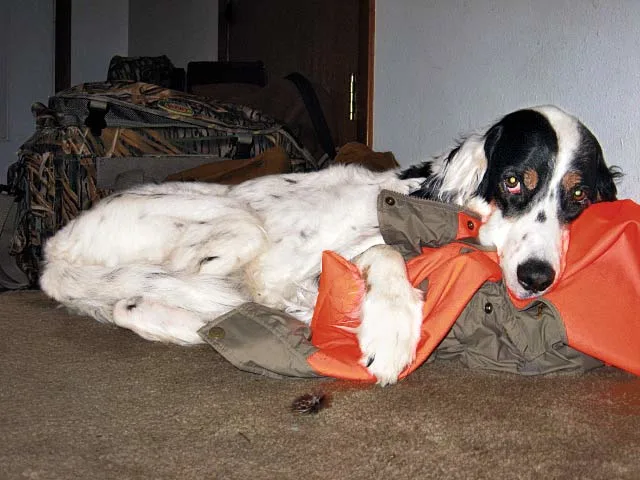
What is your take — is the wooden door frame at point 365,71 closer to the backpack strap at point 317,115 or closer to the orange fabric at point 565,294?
the backpack strap at point 317,115

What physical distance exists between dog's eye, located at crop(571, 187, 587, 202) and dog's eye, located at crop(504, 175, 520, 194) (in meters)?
0.16

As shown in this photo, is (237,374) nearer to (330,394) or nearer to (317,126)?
(330,394)

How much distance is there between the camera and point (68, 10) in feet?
25.3

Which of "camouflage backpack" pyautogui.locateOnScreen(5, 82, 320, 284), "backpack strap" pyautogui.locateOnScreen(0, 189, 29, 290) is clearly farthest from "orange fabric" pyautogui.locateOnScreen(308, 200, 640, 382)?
"backpack strap" pyautogui.locateOnScreen(0, 189, 29, 290)

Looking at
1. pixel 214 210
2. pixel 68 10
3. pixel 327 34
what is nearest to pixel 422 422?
pixel 214 210

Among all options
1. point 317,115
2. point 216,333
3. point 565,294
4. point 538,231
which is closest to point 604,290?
point 565,294

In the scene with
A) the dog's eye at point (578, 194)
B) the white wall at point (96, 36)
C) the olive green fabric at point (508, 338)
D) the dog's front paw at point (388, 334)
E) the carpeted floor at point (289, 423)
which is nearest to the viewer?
the carpeted floor at point (289, 423)

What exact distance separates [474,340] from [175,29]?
20.1 feet

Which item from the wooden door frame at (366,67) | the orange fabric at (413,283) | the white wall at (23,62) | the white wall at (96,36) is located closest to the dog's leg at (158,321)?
the orange fabric at (413,283)

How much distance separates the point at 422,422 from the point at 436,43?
2.74 metres

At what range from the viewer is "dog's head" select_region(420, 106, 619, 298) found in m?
2.04

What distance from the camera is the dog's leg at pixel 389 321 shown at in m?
1.84

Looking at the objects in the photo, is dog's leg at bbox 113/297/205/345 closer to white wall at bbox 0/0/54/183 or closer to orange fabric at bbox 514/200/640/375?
orange fabric at bbox 514/200/640/375

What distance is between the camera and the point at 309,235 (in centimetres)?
271
